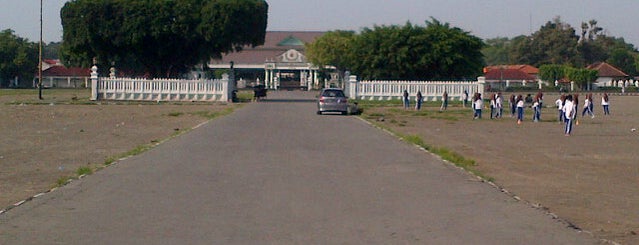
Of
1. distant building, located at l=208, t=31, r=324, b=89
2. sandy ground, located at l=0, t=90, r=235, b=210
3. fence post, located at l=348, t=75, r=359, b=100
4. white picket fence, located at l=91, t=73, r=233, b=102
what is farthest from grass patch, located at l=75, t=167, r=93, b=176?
distant building, located at l=208, t=31, r=324, b=89

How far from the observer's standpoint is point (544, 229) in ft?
38.4

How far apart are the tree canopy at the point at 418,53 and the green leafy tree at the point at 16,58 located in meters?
66.7

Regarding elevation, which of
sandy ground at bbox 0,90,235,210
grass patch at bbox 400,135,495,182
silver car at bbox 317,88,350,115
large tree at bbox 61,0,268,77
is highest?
large tree at bbox 61,0,268,77

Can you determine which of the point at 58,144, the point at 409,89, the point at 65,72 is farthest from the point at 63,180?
the point at 65,72

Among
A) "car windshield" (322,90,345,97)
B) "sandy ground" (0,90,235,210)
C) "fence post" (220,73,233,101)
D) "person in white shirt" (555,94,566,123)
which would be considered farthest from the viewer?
"fence post" (220,73,233,101)

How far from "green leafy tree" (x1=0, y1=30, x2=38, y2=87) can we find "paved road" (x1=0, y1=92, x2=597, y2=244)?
390 ft

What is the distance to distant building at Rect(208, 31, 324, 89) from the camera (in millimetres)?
144875

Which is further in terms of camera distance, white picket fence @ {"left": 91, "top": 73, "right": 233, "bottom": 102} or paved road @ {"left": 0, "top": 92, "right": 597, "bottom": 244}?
white picket fence @ {"left": 91, "top": 73, "right": 233, "bottom": 102}

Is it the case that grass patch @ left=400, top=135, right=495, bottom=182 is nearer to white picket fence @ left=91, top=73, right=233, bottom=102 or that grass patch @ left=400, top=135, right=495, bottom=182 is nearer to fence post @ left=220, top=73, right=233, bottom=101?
fence post @ left=220, top=73, right=233, bottom=101

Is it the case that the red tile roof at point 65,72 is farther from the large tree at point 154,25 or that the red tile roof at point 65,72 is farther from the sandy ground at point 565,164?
the sandy ground at point 565,164

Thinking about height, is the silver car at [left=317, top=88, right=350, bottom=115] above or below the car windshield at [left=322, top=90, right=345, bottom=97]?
below

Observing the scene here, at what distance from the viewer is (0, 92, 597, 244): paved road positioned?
11078 mm

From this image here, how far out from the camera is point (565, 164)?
71.4ft

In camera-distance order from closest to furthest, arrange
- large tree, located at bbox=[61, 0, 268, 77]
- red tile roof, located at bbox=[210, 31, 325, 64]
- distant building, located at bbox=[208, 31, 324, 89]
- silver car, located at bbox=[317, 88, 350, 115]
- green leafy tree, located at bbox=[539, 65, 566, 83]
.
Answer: silver car, located at bbox=[317, 88, 350, 115] < large tree, located at bbox=[61, 0, 268, 77] < green leafy tree, located at bbox=[539, 65, 566, 83] < distant building, located at bbox=[208, 31, 324, 89] < red tile roof, located at bbox=[210, 31, 325, 64]
